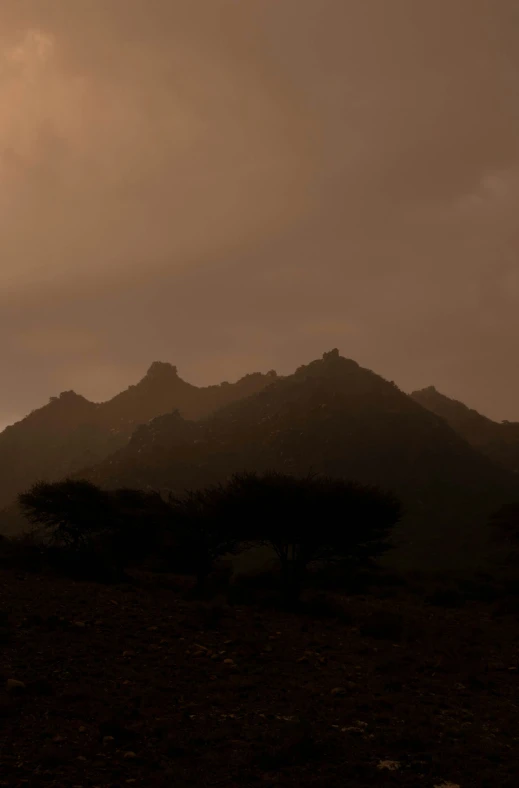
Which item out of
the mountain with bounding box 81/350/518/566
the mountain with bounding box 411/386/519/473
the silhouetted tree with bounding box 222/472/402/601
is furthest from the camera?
the mountain with bounding box 411/386/519/473

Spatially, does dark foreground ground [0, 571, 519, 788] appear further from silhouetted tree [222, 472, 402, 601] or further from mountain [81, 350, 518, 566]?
mountain [81, 350, 518, 566]

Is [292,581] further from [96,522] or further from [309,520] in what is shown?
[96,522]

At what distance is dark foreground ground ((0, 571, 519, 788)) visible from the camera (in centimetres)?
1027

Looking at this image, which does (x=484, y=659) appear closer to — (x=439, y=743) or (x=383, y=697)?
(x=383, y=697)

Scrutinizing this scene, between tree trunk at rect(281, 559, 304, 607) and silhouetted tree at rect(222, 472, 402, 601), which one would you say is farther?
silhouetted tree at rect(222, 472, 402, 601)

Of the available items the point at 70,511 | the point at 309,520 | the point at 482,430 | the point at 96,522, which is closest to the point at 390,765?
the point at 309,520

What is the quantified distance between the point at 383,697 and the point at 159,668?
5731 mm

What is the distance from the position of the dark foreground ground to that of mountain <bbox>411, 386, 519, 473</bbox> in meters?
103

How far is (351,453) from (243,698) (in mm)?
94573

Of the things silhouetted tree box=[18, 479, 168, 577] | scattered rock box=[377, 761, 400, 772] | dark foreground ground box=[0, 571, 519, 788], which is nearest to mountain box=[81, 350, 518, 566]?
silhouetted tree box=[18, 479, 168, 577]

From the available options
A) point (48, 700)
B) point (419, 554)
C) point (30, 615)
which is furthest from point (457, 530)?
point (48, 700)

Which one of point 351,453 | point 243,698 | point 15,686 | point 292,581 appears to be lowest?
point 243,698

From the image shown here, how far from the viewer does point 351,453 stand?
352 ft

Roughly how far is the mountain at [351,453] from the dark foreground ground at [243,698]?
48531 millimetres
